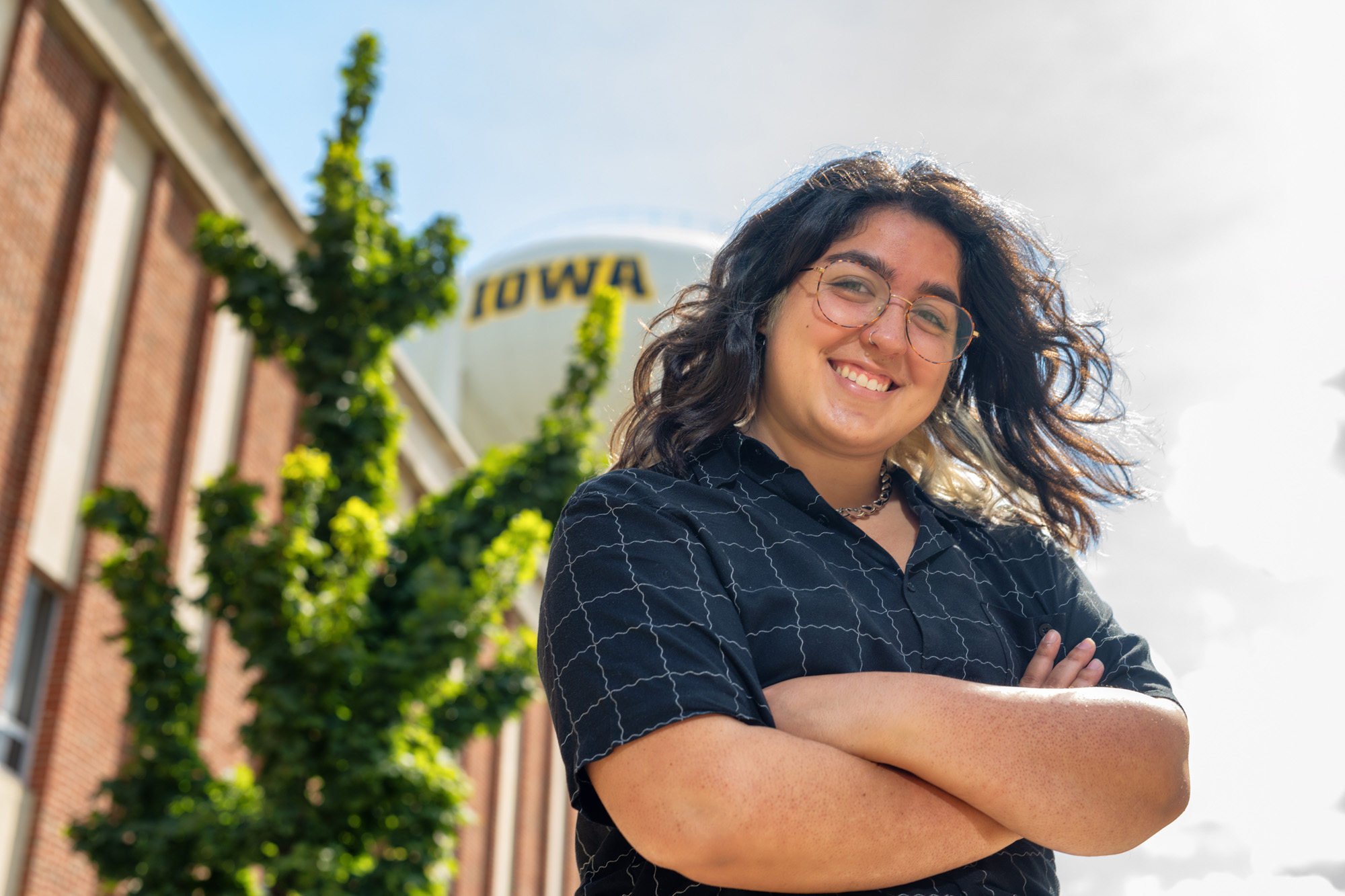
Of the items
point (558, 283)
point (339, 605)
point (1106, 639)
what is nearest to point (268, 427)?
point (339, 605)

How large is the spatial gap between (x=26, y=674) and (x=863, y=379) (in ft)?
34.3

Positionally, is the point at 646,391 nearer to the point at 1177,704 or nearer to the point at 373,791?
the point at 1177,704

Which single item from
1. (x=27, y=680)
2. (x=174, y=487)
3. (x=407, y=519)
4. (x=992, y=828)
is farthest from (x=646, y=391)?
(x=174, y=487)

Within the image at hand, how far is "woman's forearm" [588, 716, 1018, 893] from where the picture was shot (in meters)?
1.68

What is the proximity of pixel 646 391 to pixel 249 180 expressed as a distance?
13047 mm

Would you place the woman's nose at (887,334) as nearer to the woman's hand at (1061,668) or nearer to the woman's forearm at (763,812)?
the woman's hand at (1061,668)

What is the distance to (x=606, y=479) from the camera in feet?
6.79

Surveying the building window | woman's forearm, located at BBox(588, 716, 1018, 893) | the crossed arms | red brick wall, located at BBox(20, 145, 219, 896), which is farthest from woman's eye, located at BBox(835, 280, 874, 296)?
the building window

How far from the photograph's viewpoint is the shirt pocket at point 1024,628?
222 centimetres

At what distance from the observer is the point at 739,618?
1922mm

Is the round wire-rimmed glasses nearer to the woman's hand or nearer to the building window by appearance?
the woman's hand

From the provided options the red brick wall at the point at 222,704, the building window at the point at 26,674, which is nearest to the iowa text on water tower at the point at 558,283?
the red brick wall at the point at 222,704

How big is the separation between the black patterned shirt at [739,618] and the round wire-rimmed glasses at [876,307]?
0.31 meters

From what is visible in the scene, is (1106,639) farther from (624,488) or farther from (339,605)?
(339,605)
